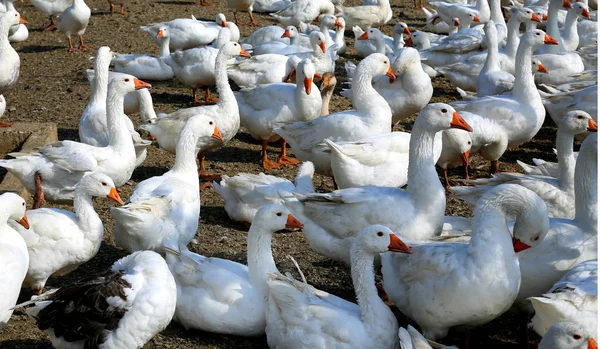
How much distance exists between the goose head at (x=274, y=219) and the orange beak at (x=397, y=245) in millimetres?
815

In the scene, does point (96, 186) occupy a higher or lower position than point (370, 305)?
higher

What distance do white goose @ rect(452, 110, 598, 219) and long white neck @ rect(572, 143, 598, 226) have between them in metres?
0.80

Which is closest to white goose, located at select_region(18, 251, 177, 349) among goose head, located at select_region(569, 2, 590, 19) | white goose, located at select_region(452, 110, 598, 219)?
white goose, located at select_region(452, 110, 598, 219)

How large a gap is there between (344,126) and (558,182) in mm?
2269

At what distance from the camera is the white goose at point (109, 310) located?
5395 millimetres

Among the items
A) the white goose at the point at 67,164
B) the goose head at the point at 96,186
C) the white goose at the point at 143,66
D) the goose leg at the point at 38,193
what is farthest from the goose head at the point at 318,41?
the goose head at the point at 96,186

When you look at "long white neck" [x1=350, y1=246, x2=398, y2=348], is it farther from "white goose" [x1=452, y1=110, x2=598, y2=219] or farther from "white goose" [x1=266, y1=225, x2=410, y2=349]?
"white goose" [x1=452, y1=110, x2=598, y2=219]

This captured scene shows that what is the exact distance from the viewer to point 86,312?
5.40 meters

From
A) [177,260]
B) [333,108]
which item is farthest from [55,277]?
[333,108]

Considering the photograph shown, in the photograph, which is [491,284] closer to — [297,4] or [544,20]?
[544,20]

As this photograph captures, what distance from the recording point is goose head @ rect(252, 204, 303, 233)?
6.16 metres

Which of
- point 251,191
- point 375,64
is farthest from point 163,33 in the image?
point 251,191

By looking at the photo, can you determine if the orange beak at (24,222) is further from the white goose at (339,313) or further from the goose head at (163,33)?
the goose head at (163,33)

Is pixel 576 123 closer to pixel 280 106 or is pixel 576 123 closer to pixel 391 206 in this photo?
pixel 391 206
